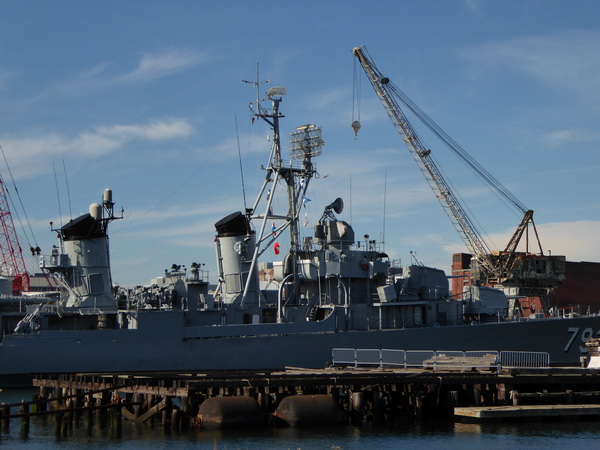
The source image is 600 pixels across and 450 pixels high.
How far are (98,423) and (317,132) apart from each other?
67.5 feet

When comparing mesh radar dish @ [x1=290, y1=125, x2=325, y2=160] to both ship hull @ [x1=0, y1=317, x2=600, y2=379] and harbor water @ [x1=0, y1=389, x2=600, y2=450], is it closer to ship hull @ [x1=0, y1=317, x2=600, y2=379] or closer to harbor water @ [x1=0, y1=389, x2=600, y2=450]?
ship hull @ [x1=0, y1=317, x2=600, y2=379]

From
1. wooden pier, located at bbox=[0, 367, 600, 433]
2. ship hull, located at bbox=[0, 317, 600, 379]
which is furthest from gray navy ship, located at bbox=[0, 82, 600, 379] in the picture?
wooden pier, located at bbox=[0, 367, 600, 433]

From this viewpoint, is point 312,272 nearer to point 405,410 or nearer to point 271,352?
point 271,352

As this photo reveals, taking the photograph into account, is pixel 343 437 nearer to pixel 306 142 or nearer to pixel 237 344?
pixel 237 344

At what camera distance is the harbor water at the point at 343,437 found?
915 inches

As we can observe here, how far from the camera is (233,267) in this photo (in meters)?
41.9

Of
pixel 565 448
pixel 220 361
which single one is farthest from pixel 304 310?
pixel 565 448

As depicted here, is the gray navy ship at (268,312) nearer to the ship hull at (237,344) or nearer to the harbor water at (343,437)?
the ship hull at (237,344)

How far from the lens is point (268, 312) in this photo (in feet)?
136

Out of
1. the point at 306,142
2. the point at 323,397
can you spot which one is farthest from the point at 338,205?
the point at 323,397

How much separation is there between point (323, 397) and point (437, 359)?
22.3ft

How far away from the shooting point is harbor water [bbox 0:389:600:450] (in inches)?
915

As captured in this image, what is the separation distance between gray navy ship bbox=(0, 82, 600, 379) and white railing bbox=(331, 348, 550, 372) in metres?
1.96

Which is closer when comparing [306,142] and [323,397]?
[323,397]
